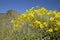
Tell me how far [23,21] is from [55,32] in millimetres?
1093

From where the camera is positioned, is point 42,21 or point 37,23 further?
point 42,21

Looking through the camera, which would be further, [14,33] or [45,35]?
[14,33]

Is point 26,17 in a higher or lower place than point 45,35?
higher

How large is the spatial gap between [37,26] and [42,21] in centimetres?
24

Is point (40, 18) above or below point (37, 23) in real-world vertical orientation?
above

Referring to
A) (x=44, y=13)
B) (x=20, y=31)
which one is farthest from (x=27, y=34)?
(x=44, y=13)

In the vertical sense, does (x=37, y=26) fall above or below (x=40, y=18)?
below

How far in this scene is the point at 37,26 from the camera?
596cm

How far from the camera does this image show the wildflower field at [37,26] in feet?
18.9

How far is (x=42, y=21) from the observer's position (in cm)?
610

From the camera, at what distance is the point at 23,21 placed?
639 centimetres

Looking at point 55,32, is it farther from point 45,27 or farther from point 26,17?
point 26,17

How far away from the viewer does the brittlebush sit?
5.74 metres

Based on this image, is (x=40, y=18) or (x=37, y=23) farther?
(x=40, y=18)
